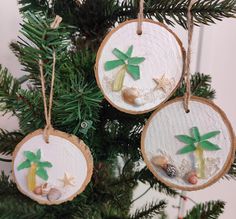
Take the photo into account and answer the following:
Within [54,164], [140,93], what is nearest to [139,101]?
[140,93]

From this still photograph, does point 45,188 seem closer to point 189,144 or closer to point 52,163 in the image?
point 52,163

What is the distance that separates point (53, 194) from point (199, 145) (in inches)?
6.5

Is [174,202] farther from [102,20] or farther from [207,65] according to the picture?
[102,20]

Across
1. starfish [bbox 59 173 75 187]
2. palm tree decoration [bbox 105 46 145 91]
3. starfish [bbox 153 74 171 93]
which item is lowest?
starfish [bbox 59 173 75 187]

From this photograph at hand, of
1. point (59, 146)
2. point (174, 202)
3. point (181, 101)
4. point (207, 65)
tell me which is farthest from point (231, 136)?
point (174, 202)

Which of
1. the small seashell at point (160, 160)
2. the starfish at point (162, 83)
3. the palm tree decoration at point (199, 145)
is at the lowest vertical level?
the small seashell at point (160, 160)

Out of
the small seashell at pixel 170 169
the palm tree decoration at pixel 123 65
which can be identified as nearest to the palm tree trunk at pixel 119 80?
the palm tree decoration at pixel 123 65

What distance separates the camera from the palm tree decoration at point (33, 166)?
0.34 m

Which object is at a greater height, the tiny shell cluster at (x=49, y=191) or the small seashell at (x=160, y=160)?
the small seashell at (x=160, y=160)

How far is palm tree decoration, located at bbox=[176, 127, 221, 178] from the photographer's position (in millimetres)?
329

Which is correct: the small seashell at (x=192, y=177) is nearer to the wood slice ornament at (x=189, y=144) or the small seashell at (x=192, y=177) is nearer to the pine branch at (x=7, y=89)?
the wood slice ornament at (x=189, y=144)

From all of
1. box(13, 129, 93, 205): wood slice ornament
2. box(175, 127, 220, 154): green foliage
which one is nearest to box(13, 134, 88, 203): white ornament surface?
box(13, 129, 93, 205): wood slice ornament

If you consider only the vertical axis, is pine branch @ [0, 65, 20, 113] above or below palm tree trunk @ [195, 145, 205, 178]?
above

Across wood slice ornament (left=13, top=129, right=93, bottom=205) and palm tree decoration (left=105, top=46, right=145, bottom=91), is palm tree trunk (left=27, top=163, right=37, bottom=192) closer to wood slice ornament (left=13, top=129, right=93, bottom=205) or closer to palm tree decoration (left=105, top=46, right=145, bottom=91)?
wood slice ornament (left=13, top=129, right=93, bottom=205)
